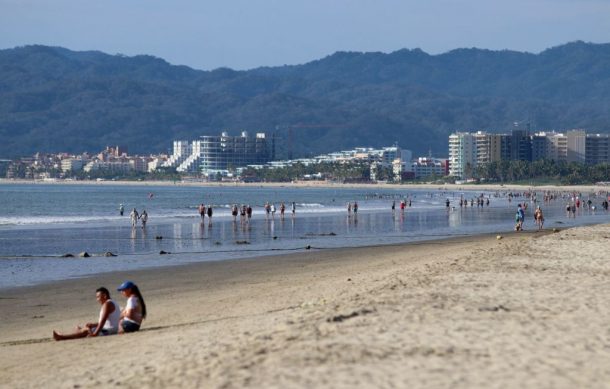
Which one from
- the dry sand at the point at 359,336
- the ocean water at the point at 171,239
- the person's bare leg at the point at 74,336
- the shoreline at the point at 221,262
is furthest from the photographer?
the ocean water at the point at 171,239

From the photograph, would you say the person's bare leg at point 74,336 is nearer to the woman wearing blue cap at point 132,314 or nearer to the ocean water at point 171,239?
the woman wearing blue cap at point 132,314

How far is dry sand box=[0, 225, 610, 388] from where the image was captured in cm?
773

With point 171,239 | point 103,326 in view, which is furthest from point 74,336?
point 171,239

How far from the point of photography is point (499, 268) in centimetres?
1523

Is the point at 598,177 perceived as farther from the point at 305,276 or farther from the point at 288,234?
the point at 305,276

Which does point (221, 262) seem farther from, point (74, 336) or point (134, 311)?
point (74, 336)

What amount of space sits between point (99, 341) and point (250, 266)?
1231 centimetres

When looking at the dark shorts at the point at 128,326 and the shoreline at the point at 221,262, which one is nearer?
the dark shorts at the point at 128,326

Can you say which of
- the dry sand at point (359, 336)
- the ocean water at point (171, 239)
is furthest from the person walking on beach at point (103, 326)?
the ocean water at point (171, 239)

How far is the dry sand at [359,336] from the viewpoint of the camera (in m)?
7.73

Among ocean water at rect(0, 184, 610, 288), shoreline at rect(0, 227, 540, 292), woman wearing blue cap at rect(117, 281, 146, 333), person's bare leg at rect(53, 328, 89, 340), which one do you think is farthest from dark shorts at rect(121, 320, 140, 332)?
ocean water at rect(0, 184, 610, 288)

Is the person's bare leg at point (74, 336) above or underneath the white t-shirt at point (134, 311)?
underneath

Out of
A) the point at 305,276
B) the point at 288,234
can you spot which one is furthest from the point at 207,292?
the point at 288,234

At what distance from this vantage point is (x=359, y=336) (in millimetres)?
8883
